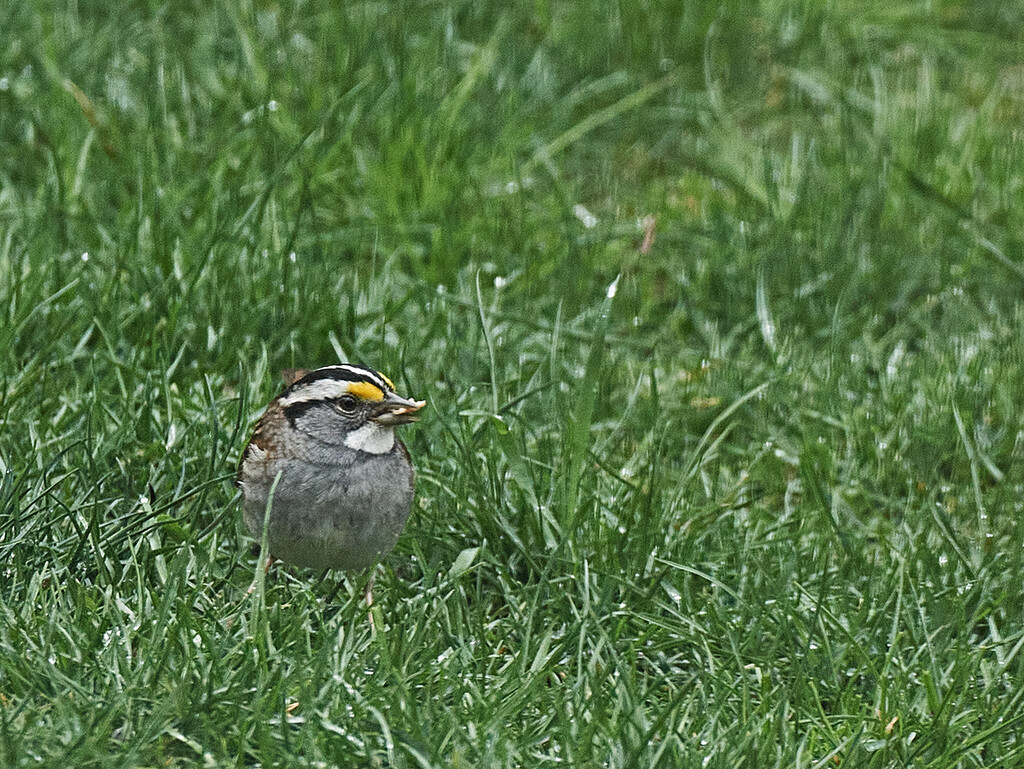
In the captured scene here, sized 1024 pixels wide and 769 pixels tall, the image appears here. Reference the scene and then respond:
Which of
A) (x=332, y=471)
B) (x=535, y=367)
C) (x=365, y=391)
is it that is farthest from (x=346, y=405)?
(x=535, y=367)

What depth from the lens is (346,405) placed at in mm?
4281

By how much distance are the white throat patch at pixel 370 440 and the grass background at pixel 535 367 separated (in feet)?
1.09

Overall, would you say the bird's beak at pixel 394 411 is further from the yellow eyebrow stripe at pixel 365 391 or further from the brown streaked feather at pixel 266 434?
the brown streaked feather at pixel 266 434

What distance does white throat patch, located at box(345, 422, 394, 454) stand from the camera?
4.21 m

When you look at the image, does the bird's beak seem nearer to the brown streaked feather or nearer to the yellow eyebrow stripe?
the yellow eyebrow stripe

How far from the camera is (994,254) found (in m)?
6.11

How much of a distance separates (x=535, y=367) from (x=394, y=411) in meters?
1.34

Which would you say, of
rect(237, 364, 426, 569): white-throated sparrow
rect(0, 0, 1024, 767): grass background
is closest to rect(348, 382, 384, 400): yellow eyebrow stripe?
rect(237, 364, 426, 569): white-throated sparrow

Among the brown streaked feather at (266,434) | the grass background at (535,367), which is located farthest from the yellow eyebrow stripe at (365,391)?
the grass background at (535,367)

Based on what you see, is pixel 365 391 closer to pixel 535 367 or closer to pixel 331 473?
pixel 331 473

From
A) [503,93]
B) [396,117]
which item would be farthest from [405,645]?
[503,93]

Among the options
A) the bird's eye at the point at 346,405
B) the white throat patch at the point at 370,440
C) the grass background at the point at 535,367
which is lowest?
Answer: the grass background at the point at 535,367

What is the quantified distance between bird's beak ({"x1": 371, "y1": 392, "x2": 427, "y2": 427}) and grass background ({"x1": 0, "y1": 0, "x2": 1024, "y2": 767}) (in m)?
0.34

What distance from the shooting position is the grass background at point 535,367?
3.72 m
